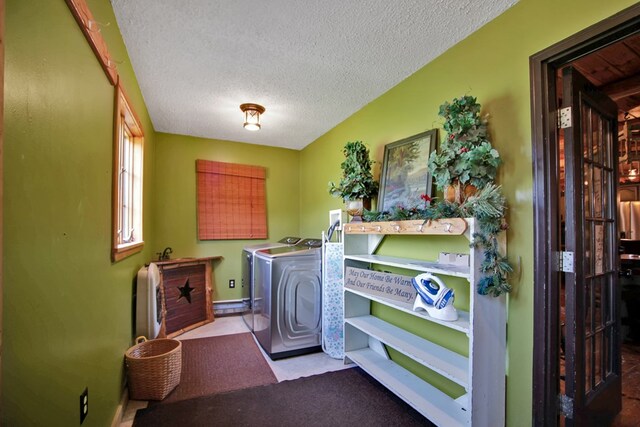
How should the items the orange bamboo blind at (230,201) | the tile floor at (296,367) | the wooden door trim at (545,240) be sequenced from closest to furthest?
the wooden door trim at (545,240)
the tile floor at (296,367)
the orange bamboo blind at (230,201)

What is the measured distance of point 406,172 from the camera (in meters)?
2.33

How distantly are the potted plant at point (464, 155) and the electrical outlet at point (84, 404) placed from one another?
6.63 ft

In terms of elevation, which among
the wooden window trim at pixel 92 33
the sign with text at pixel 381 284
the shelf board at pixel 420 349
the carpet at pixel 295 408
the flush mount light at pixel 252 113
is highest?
the flush mount light at pixel 252 113

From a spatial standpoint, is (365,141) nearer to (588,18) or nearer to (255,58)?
(255,58)

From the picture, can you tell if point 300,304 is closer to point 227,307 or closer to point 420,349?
point 420,349

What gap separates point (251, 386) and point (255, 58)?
246 cm

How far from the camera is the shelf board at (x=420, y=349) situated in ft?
5.41

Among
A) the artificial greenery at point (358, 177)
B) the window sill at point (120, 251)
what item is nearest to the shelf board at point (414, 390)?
the artificial greenery at point (358, 177)

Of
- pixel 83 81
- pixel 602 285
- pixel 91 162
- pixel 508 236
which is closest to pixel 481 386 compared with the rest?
pixel 508 236

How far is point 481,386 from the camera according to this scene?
154cm

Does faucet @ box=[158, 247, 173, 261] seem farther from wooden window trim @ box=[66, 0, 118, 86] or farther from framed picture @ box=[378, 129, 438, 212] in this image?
framed picture @ box=[378, 129, 438, 212]

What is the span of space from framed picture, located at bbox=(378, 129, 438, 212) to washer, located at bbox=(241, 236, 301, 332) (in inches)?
68.0

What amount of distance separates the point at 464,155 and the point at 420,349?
1266 mm

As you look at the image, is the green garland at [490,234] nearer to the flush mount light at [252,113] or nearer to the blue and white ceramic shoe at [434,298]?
the blue and white ceramic shoe at [434,298]
